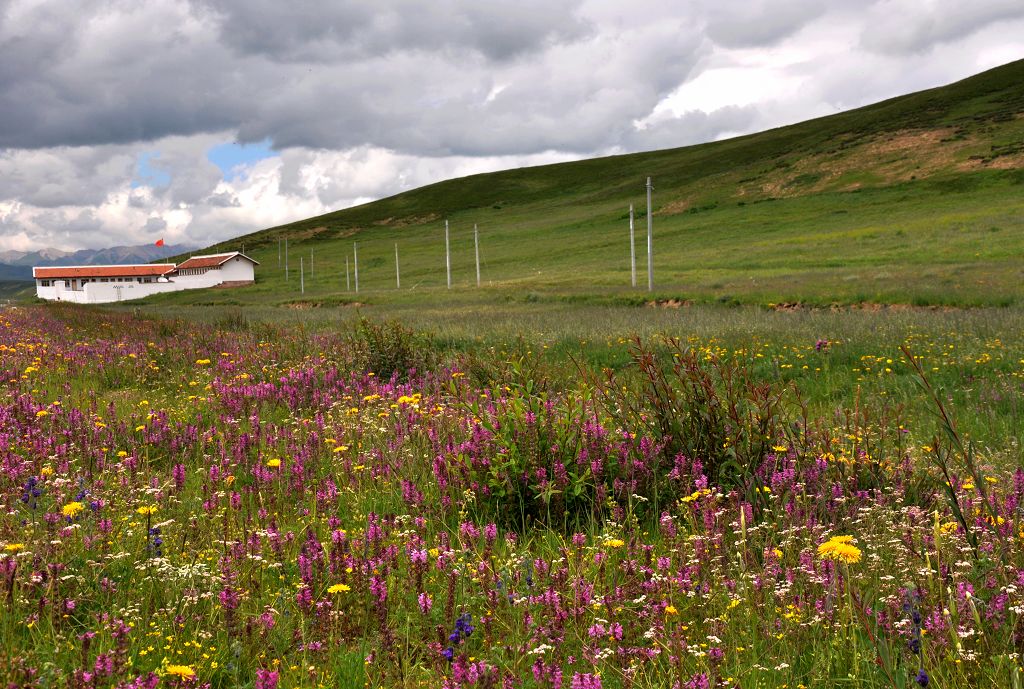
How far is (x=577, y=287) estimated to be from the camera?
4222 cm

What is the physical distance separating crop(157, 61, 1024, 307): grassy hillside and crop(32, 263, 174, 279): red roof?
624 inches

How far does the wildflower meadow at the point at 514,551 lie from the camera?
2.51m

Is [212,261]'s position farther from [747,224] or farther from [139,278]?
[747,224]

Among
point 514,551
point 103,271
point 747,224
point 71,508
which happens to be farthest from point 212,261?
point 514,551

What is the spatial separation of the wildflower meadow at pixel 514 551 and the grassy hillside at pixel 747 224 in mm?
20451

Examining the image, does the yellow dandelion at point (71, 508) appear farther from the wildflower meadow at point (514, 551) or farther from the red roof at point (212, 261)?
the red roof at point (212, 261)

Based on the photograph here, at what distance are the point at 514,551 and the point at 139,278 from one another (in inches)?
4635

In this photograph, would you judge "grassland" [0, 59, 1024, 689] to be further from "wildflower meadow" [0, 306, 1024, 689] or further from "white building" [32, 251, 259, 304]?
"white building" [32, 251, 259, 304]

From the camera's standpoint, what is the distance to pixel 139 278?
107 metres

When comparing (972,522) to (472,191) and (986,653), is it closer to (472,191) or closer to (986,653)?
(986,653)

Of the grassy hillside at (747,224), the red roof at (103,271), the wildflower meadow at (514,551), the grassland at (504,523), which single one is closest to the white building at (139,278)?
the red roof at (103,271)

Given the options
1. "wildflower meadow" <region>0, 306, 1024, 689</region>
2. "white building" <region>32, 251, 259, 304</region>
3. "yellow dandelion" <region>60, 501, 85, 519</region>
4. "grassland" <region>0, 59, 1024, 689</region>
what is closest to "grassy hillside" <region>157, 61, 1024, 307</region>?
"white building" <region>32, 251, 259, 304</region>

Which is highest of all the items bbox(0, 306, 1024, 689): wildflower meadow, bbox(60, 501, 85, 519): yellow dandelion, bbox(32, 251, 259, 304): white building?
bbox(32, 251, 259, 304): white building

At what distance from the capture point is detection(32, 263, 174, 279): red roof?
10706 cm
